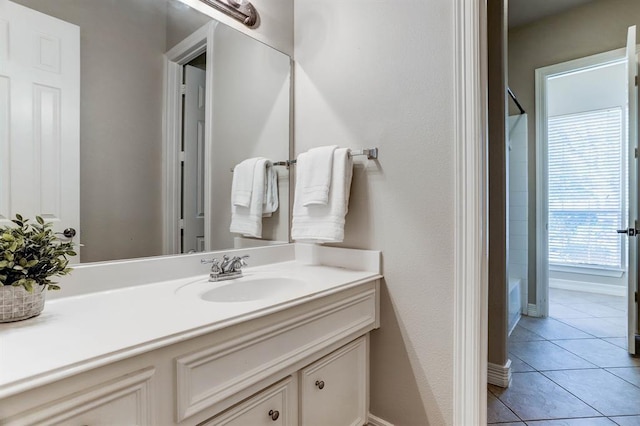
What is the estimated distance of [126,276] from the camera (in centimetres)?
114

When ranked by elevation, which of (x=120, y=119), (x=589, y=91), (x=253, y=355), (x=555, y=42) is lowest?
(x=253, y=355)

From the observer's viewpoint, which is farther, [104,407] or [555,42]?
[555,42]

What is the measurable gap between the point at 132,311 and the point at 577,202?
4.64 meters

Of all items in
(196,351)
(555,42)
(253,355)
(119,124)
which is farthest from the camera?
(555,42)

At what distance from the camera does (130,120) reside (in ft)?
3.88

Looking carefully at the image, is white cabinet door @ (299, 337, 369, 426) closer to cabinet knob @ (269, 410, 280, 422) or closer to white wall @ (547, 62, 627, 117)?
cabinet knob @ (269, 410, 280, 422)

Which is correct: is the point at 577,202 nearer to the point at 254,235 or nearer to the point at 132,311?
the point at 254,235

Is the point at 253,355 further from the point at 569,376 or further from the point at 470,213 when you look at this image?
the point at 569,376

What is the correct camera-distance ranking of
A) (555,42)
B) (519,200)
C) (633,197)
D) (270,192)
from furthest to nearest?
1. (519,200)
2. (555,42)
3. (633,197)
4. (270,192)

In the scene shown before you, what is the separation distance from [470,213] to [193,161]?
3.69ft

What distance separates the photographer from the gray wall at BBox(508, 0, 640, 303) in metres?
2.68

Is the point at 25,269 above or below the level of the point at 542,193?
below

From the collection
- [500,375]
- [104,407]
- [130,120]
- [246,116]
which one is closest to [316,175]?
[246,116]

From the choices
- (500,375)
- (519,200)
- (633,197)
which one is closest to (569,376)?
(500,375)
